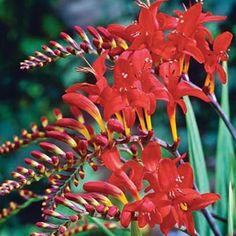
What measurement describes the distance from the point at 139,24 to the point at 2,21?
5.85 feet

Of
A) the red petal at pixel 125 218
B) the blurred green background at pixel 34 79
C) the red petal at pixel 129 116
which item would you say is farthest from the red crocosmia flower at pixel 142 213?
the blurred green background at pixel 34 79

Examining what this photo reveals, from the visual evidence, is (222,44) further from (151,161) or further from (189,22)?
(151,161)

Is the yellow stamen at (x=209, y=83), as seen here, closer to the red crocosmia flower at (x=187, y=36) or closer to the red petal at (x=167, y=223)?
the red crocosmia flower at (x=187, y=36)

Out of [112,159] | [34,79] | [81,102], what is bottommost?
[112,159]

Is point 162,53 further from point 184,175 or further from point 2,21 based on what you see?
point 2,21

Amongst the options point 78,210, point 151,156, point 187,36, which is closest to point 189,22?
point 187,36

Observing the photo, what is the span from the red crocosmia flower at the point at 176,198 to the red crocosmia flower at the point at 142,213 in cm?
1

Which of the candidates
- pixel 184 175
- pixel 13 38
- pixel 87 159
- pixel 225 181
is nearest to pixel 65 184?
pixel 87 159

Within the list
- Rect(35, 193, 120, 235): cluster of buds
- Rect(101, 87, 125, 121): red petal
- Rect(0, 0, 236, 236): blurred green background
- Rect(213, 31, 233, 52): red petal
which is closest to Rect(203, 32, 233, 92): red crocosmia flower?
Rect(213, 31, 233, 52): red petal

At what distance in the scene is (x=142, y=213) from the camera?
1356 millimetres

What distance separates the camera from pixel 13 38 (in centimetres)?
324

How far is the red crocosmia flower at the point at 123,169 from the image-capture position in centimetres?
138

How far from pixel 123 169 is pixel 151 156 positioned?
A: 5 centimetres

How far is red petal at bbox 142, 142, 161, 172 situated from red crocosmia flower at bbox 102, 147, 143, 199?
0.01m
